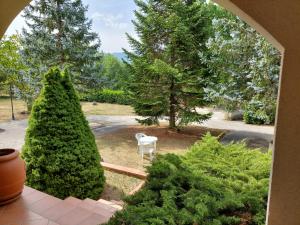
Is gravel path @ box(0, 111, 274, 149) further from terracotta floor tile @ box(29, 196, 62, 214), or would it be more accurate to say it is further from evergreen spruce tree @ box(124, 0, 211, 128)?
terracotta floor tile @ box(29, 196, 62, 214)

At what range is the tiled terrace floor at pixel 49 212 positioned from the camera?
260 cm

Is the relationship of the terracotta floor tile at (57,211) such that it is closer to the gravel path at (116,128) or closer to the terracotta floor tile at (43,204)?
the terracotta floor tile at (43,204)

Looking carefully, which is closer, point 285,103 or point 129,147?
point 285,103

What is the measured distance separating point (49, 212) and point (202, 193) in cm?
169

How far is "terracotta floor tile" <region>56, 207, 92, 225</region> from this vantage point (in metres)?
2.61

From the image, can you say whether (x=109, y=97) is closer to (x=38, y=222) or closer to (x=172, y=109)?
(x=172, y=109)

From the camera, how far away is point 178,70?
367 inches

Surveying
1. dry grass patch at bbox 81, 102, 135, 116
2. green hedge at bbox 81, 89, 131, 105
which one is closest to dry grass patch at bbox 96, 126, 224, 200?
dry grass patch at bbox 81, 102, 135, 116

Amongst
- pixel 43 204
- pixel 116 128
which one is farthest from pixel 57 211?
pixel 116 128

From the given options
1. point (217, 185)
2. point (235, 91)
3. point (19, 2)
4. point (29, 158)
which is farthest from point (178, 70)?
point (19, 2)

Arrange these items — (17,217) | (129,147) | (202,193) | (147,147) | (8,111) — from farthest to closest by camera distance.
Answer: (8,111) → (129,147) → (147,147) → (17,217) → (202,193)

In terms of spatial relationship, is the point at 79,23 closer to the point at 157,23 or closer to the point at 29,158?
the point at 157,23

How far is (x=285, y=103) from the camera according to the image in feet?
3.87

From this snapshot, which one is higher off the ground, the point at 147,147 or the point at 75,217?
the point at 75,217
